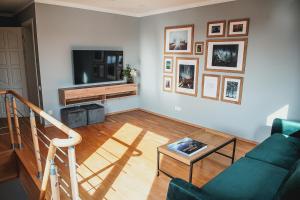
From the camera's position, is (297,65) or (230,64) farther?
(230,64)

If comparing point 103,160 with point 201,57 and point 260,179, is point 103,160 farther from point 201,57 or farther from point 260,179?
point 201,57

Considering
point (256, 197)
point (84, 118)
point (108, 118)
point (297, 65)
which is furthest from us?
point (108, 118)

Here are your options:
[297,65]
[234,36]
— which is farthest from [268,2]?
[297,65]

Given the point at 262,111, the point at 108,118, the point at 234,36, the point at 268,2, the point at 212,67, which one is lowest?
the point at 108,118

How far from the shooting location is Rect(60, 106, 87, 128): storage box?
4.46 meters

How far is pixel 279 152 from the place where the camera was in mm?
2494

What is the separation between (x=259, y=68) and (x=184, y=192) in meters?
2.87

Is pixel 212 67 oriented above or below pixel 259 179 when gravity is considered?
above

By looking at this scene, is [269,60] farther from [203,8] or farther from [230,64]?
[203,8]

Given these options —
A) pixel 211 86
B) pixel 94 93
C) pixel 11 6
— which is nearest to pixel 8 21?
pixel 11 6

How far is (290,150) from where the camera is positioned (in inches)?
99.9

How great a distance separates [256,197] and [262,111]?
2320mm

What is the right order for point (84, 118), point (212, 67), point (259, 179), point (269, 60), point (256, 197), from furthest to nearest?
point (84, 118), point (212, 67), point (269, 60), point (259, 179), point (256, 197)

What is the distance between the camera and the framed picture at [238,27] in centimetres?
372
